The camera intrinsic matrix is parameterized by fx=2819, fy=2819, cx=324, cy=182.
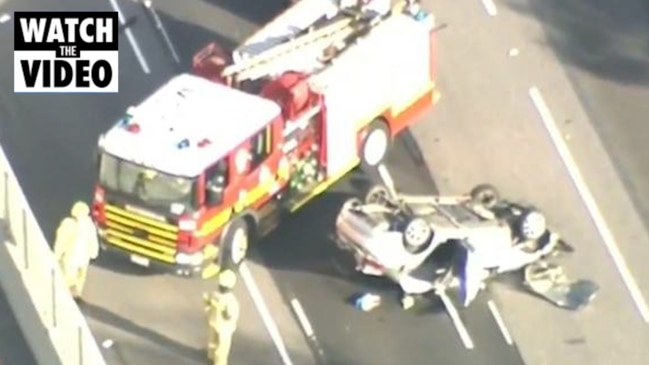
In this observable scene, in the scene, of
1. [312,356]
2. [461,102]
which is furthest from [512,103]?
[312,356]

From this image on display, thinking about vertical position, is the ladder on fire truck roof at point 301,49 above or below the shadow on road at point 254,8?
above

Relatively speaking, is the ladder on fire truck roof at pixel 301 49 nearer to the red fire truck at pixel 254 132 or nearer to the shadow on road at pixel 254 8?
the red fire truck at pixel 254 132

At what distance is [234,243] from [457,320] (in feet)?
10.9

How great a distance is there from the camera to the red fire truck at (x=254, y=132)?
3891cm

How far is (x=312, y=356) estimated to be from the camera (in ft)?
127

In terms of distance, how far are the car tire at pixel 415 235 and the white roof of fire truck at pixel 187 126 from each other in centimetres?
250

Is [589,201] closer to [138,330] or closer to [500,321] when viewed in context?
[500,321]

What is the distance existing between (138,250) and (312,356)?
2871 millimetres

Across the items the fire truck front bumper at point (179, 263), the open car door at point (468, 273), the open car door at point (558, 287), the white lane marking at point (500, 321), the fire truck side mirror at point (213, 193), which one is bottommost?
the white lane marking at point (500, 321)

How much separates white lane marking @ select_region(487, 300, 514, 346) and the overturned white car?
33cm

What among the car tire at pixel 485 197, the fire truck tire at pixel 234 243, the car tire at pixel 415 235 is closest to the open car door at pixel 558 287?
the car tire at pixel 485 197

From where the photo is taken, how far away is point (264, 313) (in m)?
39.4

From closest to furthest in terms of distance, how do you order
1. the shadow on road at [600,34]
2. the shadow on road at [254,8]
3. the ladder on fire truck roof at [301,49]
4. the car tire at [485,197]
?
the car tire at [485,197] < the ladder on fire truck roof at [301,49] < the shadow on road at [600,34] < the shadow on road at [254,8]

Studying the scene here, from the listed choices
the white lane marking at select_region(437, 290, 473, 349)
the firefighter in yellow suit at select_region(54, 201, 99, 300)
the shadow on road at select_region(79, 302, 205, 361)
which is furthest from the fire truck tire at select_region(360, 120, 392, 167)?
the firefighter in yellow suit at select_region(54, 201, 99, 300)
